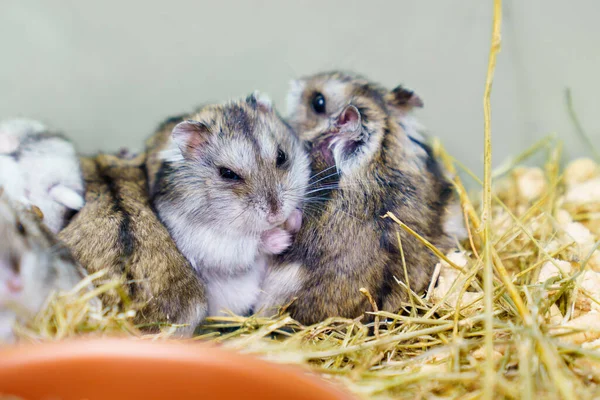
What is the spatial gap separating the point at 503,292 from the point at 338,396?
1.37m

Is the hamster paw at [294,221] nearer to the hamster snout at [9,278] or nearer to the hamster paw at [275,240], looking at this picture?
the hamster paw at [275,240]

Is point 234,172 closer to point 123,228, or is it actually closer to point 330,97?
point 123,228

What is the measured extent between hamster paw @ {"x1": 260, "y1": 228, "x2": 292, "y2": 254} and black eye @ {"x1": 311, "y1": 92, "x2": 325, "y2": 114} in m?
0.96

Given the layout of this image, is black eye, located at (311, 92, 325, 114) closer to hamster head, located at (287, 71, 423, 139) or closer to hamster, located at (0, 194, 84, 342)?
hamster head, located at (287, 71, 423, 139)

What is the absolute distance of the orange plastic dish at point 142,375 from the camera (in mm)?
1589

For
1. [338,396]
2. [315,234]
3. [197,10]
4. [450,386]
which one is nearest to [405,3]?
[197,10]

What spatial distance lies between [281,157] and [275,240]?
47 cm

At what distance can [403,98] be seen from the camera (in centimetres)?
336

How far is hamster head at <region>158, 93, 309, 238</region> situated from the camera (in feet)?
9.25

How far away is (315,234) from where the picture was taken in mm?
2859

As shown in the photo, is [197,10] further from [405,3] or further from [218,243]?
[218,243]

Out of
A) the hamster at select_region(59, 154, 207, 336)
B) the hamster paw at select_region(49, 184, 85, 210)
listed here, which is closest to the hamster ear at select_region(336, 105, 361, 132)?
the hamster at select_region(59, 154, 207, 336)

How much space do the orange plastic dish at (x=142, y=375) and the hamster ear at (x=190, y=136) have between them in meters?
1.47

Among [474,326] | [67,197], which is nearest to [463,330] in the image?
[474,326]
